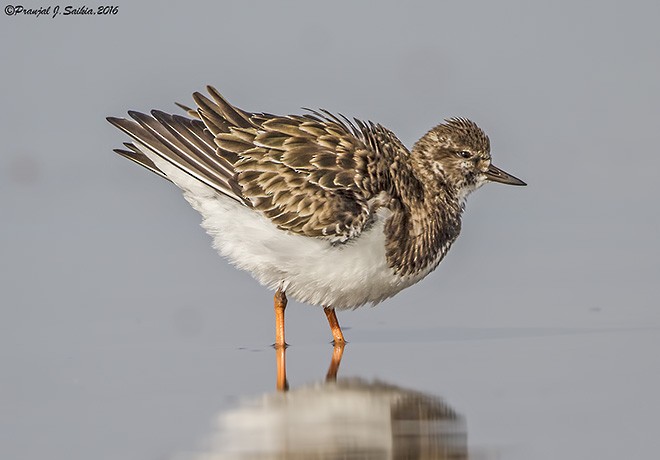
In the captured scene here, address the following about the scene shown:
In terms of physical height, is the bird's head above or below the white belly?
above

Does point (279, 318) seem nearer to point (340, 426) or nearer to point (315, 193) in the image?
point (315, 193)

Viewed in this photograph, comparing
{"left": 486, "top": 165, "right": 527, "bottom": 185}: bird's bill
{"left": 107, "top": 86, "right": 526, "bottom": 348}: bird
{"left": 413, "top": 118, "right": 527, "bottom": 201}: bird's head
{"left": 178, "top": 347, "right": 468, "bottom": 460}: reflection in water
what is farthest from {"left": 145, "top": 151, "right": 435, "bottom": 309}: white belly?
{"left": 178, "top": 347, "right": 468, "bottom": 460}: reflection in water

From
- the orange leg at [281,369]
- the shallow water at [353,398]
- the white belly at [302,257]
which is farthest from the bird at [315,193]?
the shallow water at [353,398]

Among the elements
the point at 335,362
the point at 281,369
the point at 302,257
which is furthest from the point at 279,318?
the point at 281,369

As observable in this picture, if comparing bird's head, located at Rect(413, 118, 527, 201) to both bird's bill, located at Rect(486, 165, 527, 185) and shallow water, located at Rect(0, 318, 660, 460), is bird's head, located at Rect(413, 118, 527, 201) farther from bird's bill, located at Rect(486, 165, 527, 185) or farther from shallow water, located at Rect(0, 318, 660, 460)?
shallow water, located at Rect(0, 318, 660, 460)

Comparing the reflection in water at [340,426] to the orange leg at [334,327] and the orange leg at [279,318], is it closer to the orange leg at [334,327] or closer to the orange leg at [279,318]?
the orange leg at [279,318]

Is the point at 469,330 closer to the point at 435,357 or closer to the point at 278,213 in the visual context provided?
the point at 435,357
